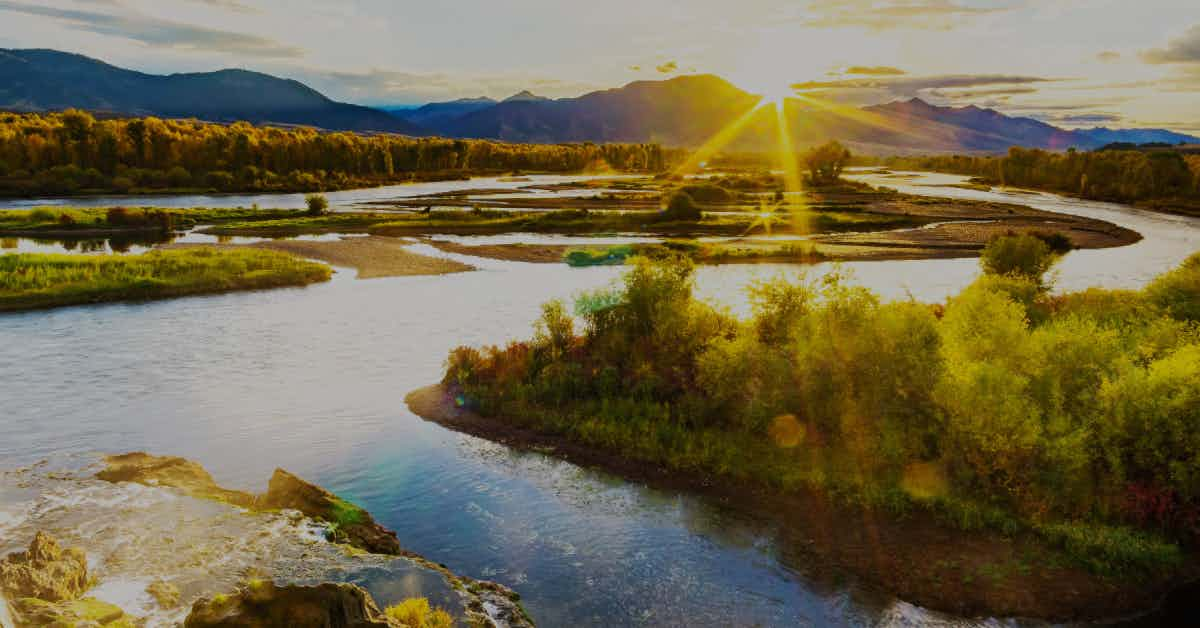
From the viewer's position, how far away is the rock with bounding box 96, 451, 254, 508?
22828mm

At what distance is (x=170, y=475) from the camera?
23766mm

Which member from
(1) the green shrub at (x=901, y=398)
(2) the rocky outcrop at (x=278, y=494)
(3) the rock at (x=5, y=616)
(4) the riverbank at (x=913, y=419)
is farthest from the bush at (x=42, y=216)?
(3) the rock at (x=5, y=616)

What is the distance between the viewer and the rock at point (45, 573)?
50.7 ft

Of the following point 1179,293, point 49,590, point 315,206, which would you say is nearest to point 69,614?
point 49,590

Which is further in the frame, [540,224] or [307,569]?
[540,224]

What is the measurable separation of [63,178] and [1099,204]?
207897 millimetres

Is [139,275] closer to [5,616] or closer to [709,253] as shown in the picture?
[709,253]

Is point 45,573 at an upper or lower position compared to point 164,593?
upper

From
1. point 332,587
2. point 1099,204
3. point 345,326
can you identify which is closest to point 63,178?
point 345,326

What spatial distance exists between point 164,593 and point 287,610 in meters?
5.54

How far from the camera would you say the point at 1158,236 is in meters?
97.9

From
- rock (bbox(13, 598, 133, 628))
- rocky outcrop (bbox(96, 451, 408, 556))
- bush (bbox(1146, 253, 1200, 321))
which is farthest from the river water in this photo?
bush (bbox(1146, 253, 1200, 321))

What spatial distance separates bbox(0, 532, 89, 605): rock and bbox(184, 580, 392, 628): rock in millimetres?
4473

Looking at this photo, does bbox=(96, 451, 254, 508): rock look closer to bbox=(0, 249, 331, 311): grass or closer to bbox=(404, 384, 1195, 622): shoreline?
bbox=(404, 384, 1195, 622): shoreline
